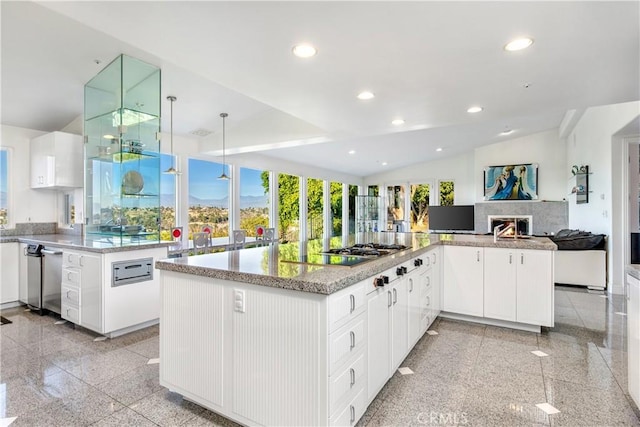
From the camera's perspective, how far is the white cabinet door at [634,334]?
1815 millimetres

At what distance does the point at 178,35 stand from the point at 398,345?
8.68 ft

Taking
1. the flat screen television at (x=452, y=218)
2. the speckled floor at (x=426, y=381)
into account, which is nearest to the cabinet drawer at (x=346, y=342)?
the speckled floor at (x=426, y=381)

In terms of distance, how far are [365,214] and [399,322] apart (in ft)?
29.5

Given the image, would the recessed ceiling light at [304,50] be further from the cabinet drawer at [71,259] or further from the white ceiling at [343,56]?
the cabinet drawer at [71,259]

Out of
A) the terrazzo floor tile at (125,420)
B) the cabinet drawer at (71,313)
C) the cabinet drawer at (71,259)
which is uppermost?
the cabinet drawer at (71,259)

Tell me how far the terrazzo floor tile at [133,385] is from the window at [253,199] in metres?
4.78

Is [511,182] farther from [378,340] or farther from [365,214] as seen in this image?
[378,340]

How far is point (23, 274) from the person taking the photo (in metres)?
4.20

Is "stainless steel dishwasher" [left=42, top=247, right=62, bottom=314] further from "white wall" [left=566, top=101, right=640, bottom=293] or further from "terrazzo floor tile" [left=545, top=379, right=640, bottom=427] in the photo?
"white wall" [left=566, top=101, right=640, bottom=293]

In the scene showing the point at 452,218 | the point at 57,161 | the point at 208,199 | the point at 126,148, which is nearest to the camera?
the point at 126,148

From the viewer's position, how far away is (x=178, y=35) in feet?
7.42

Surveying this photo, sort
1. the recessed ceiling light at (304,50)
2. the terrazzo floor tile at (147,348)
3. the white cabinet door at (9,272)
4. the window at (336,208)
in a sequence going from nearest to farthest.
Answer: the recessed ceiling light at (304,50), the terrazzo floor tile at (147,348), the white cabinet door at (9,272), the window at (336,208)

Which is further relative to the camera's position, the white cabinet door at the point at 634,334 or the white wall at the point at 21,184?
the white wall at the point at 21,184

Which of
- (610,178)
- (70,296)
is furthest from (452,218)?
(70,296)
